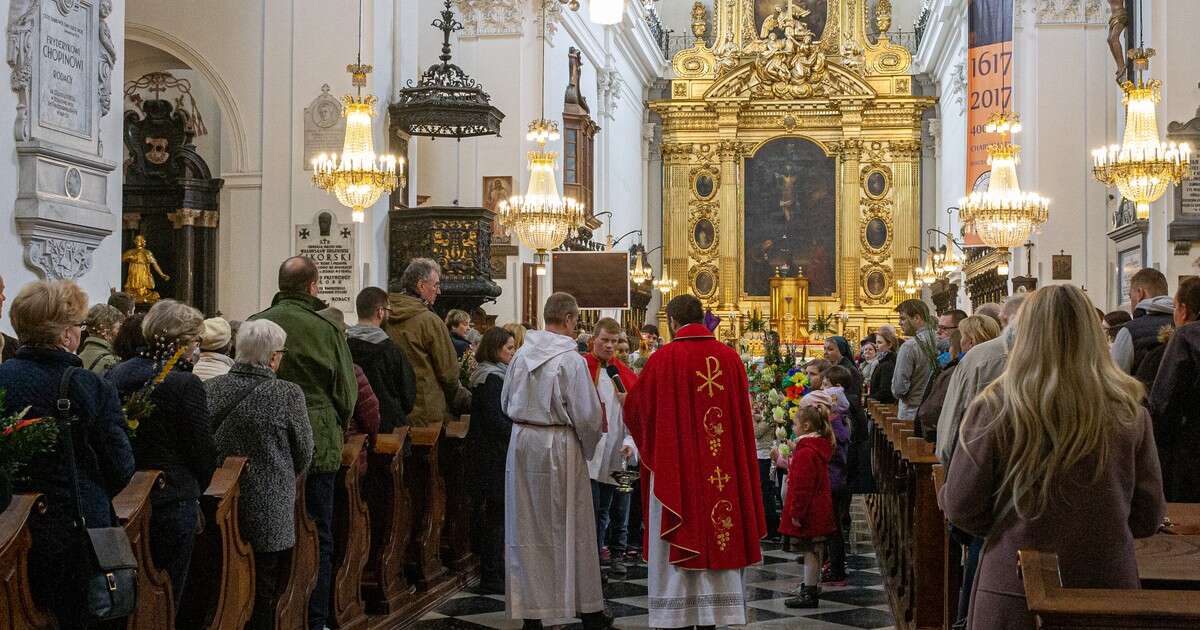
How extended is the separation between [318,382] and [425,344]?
1.85 metres

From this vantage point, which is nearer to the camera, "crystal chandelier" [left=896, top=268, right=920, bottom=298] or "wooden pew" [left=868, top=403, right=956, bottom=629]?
"wooden pew" [left=868, top=403, right=956, bottom=629]

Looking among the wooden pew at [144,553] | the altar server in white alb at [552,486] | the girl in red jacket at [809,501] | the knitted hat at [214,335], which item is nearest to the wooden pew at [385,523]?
the altar server in white alb at [552,486]

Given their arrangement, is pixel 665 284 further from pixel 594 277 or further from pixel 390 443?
pixel 390 443

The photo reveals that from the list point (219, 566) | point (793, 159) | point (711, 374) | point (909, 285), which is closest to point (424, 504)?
point (711, 374)

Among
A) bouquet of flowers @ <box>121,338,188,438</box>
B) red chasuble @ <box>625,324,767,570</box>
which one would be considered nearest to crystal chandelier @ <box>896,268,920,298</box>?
red chasuble @ <box>625,324,767,570</box>

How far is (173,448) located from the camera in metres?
4.57

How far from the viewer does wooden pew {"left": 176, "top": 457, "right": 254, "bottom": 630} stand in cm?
483

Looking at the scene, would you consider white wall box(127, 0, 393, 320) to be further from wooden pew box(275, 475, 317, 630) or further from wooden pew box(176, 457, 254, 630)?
wooden pew box(176, 457, 254, 630)

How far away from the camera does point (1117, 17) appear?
538 inches

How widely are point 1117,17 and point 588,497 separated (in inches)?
380

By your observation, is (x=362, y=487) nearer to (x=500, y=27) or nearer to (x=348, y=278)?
(x=348, y=278)

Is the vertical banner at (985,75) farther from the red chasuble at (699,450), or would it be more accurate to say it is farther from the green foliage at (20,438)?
the green foliage at (20,438)

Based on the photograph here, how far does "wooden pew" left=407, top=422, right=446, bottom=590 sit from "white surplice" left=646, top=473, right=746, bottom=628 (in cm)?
158

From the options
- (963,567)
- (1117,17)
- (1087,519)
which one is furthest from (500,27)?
(1087,519)
